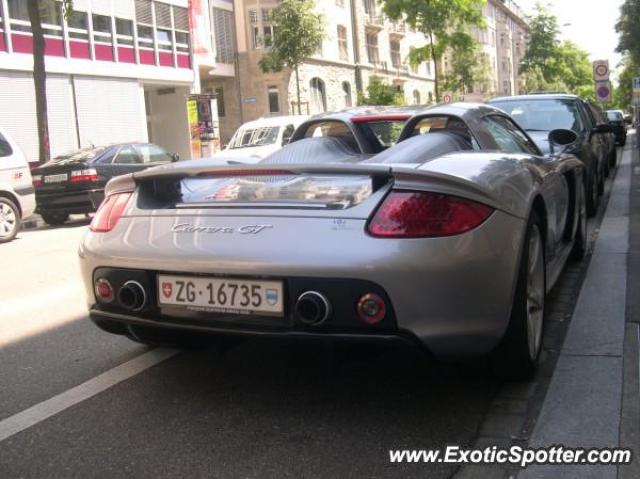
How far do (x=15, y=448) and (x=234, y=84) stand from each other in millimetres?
38103

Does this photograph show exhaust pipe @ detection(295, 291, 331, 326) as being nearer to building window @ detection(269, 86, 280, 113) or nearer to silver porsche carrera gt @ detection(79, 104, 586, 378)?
silver porsche carrera gt @ detection(79, 104, 586, 378)

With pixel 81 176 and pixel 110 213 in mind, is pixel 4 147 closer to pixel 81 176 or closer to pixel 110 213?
pixel 81 176

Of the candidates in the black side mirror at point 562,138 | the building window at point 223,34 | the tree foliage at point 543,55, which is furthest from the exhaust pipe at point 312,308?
the tree foliage at point 543,55

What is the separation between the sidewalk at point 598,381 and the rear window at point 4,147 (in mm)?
8913

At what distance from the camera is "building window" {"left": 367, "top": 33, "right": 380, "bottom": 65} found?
50.5 metres

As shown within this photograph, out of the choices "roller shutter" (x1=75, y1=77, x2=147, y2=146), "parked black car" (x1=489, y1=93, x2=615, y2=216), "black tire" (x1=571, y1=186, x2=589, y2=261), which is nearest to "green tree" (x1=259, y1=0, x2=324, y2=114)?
"roller shutter" (x1=75, y1=77, x2=147, y2=146)

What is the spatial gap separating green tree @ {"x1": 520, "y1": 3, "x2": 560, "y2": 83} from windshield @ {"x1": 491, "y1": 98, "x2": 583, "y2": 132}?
194 ft

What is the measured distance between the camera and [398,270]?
2.73 meters

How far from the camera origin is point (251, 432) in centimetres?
299

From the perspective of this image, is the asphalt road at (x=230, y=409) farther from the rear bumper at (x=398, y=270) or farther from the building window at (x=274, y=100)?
the building window at (x=274, y=100)

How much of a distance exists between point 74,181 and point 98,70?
15.7 metres

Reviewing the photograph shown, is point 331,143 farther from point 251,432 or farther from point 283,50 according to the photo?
point 283,50

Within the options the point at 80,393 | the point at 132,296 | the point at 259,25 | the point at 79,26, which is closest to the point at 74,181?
the point at 80,393

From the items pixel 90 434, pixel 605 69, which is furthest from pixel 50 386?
pixel 605 69
